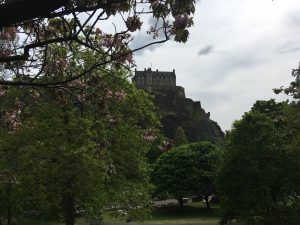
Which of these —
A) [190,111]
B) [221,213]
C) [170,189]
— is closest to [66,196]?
[221,213]

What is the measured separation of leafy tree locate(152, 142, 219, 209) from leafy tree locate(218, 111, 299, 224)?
20.6 metres

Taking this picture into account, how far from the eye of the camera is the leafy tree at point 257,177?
142ft

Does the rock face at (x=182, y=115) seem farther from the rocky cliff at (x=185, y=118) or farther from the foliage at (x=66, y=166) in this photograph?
the foliage at (x=66, y=166)

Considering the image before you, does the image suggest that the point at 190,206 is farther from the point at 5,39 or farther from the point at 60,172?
the point at 5,39

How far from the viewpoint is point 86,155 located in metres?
30.2

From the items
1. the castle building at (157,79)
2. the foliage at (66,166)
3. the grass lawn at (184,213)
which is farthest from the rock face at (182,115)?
the foliage at (66,166)

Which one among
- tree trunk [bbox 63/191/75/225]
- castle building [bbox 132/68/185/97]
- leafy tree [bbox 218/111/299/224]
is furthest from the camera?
castle building [bbox 132/68/185/97]

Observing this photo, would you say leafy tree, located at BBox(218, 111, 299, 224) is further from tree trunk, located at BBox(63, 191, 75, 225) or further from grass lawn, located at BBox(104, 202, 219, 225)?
grass lawn, located at BBox(104, 202, 219, 225)

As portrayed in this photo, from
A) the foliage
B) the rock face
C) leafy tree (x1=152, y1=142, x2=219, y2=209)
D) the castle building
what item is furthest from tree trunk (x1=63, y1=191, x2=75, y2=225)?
the castle building

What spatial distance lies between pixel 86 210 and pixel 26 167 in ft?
15.0

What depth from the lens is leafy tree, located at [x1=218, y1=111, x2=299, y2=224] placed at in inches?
1703

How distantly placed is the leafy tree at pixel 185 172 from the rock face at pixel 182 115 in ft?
193

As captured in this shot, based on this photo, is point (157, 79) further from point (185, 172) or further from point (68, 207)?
point (68, 207)

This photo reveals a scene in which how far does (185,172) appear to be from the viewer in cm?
7112
